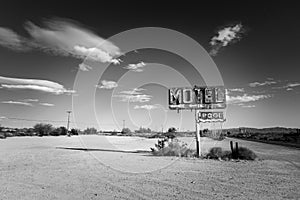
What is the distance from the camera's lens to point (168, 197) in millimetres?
6855

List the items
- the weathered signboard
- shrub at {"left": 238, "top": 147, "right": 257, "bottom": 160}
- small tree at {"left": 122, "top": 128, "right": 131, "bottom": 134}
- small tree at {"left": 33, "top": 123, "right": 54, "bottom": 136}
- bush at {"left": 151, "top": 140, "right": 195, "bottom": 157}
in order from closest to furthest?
shrub at {"left": 238, "top": 147, "right": 257, "bottom": 160} → bush at {"left": 151, "top": 140, "right": 195, "bottom": 157} → the weathered signboard → small tree at {"left": 33, "top": 123, "right": 54, "bottom": 136} → small tree at {"left": 122, "top": 128, "right": 131, "bottom": 134}

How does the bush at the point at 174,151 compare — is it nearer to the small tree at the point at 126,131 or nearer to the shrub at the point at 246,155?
the shrub at the point at 246,155

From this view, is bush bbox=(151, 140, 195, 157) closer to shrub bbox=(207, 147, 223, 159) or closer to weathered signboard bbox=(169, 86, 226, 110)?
shrub bbox=(207, 147, 223, 159)

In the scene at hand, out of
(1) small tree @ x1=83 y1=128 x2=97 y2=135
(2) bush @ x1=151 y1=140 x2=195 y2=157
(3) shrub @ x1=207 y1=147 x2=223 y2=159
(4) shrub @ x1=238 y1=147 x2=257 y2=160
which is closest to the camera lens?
(4) shrub @ x1=238 y1=147 x2=257 y2=160

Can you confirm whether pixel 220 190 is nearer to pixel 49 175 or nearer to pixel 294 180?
pixel 294 180

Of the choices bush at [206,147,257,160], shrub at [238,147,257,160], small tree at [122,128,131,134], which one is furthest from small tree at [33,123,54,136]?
shrub at [238,147,257,160]

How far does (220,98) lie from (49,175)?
562 inches

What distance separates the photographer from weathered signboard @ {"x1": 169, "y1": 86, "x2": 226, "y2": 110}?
793 inches

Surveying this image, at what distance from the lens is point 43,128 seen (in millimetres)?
78062

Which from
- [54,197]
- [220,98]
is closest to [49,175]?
[54,197]

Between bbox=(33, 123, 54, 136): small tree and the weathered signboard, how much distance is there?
208 ft

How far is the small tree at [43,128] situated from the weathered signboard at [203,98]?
63483mm

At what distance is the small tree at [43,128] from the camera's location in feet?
245

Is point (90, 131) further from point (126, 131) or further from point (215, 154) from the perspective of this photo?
point (215, 154)
